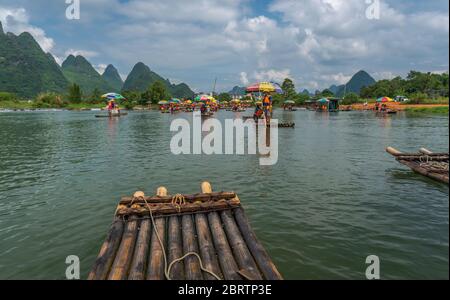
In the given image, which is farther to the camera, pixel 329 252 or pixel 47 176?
pixel 47 176

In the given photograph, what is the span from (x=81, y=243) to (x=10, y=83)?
19954 centimetres

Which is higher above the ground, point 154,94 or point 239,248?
point 154,94

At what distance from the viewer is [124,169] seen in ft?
45.9

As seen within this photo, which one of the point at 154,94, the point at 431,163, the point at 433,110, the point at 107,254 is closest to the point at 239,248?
the point at 107,254

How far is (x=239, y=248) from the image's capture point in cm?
538

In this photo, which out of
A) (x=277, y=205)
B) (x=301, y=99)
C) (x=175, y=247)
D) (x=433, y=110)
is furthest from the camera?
(x=301, y=99)

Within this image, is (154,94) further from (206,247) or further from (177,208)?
(206,247)

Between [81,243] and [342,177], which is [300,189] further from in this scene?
[81,243]

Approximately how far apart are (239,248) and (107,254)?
248 centimetres

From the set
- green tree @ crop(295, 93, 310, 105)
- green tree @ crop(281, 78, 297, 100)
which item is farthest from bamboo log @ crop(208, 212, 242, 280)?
green tree @ crop(281, 78, 297, 100)

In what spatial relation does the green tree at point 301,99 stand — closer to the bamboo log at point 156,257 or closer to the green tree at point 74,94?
the green tree at point 74,94

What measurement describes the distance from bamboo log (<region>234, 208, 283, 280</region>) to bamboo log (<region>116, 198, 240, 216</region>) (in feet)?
1.17
